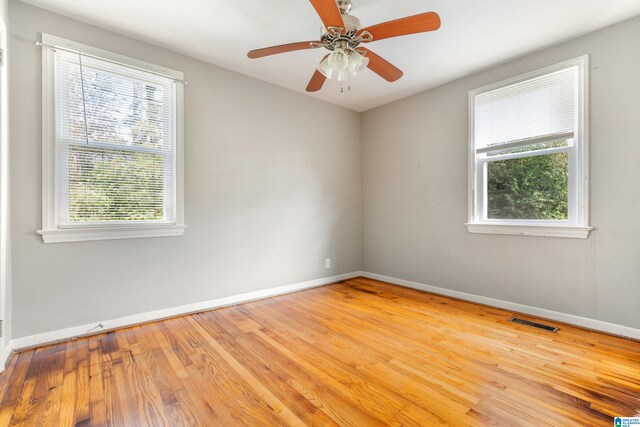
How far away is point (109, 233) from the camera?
2518mm

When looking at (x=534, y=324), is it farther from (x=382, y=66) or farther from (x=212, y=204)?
(x=212, y=204)

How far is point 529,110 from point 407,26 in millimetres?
1989

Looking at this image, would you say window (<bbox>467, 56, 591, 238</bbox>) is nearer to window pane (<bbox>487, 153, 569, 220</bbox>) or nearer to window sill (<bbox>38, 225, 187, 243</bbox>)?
window pane (<bbox>487, 153, 569, 220</bbox>)

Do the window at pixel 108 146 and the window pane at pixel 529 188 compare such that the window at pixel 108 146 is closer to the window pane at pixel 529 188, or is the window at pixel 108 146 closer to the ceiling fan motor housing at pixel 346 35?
the ceiling fan motor housing at pixel 346 35

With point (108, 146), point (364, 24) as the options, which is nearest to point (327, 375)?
point (108, 146)

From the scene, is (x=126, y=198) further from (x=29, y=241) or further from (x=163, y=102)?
(x=163, y=102)

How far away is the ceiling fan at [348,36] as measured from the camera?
5.45 ft

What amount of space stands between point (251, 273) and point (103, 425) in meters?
2.04

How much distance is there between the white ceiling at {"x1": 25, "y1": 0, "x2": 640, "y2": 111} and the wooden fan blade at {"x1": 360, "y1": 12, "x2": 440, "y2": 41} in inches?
20.6

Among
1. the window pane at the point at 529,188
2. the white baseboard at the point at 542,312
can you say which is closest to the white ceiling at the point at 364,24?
the window pane at the point at 529,188

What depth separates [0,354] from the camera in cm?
186

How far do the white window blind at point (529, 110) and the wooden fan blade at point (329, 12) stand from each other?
2253 millimetres

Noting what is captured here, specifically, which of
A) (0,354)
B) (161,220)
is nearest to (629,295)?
(161,220)

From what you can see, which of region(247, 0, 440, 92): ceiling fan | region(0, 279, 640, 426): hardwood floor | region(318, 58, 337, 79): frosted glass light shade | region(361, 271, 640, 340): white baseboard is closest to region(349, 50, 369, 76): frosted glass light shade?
region(247, 0, 440, 92): ceiling fan
